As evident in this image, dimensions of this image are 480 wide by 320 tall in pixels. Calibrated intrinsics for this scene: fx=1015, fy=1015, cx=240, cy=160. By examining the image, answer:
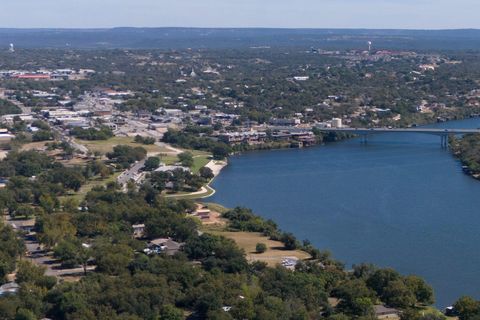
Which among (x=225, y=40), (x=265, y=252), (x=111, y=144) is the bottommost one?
(x=225, y=40)

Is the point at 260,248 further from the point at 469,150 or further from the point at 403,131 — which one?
the point at 403,131

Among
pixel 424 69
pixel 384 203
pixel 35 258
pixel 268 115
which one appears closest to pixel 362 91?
pixel 268 115

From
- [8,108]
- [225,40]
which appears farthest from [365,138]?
[225,40]

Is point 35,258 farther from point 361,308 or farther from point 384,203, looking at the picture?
point 384,203

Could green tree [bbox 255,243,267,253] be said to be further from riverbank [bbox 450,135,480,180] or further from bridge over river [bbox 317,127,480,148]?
bridge over river [bbox 317,127,480,148]

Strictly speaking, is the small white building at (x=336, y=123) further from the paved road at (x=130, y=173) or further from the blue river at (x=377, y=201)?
the paved road at (x=130, y=173)

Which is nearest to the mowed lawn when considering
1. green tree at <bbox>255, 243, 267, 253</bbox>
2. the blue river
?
green tree at <bbox>255, 243, 267, 253</bbox>
